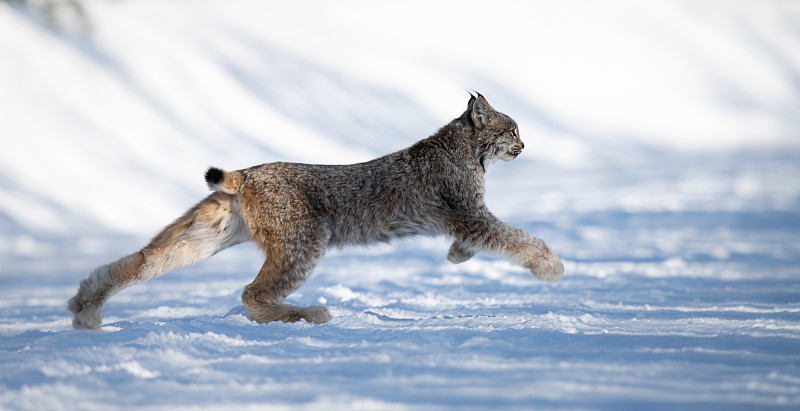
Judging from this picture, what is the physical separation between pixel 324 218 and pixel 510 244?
49.1 inches

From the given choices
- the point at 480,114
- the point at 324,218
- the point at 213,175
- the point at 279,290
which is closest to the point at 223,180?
the point at 213,175

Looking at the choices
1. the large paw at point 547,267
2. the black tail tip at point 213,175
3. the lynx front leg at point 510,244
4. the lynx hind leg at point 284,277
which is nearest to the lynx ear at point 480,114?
the lynx front leg at point 510,244

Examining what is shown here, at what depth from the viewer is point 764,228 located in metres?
11.1

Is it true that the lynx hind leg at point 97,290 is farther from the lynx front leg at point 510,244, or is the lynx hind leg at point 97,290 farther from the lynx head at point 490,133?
the lynx head at point 490,133

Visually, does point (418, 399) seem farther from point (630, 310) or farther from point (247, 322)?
point (630, 310)

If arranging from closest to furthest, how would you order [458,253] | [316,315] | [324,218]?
1. [316,315]
2. [324,218]
3. [458,253]

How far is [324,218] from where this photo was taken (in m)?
4.82

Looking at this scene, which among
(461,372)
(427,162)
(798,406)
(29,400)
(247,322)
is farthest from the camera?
(427,162)

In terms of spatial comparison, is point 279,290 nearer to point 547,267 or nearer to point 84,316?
point 84,316

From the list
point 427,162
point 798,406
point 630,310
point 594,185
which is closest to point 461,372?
point 798,406

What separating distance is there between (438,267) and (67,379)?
5.72 metres

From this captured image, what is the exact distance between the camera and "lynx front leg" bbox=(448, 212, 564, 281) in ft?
16.1

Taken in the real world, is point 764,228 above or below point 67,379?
above

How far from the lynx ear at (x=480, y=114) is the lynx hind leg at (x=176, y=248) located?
1813 mm
